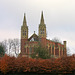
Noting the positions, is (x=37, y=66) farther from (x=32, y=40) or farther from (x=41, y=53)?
(x=32, y=40)

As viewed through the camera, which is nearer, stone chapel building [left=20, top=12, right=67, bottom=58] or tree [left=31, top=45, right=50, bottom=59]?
tree [left=31, top=45, right=50, bottom=59]

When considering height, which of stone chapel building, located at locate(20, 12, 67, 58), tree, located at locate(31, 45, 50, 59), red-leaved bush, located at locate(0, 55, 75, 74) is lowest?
red-leaved bush, located at locate(0, 55, 75, 74)

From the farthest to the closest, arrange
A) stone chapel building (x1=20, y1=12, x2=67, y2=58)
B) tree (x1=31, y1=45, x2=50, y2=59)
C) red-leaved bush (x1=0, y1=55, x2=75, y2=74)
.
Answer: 1. stone chapel building (x1=20, y1=12, x2=67, y2=58)
2. tree (x1=31, y1=45, x2=50, y2=59)
3. red-leaved bush (x1=0, y1=55, x2=75, y2=74)

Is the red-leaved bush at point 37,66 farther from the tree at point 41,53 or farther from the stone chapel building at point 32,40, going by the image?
the stone chapel building at point 32,40

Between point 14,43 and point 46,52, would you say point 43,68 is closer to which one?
point 46,52

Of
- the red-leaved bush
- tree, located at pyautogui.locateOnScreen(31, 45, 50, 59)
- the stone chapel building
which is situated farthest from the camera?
the stone chapel building

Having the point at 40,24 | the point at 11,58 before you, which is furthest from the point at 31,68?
the point at 40,24

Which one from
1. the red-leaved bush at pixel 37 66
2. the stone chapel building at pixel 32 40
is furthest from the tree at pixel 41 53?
the stone chapel building at pixel 32 40

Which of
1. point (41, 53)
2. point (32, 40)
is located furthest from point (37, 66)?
point (32, 40)

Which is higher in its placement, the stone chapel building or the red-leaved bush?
the stone chapel building

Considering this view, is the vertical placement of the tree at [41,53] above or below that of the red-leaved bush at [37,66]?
above

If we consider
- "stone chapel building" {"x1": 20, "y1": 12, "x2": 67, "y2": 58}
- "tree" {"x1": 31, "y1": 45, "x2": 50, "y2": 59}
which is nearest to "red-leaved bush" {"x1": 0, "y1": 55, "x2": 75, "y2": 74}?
"tree" {"x1": 31, "y1": 45, "x2": 50, "y2": 59}

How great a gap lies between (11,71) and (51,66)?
4498 mm

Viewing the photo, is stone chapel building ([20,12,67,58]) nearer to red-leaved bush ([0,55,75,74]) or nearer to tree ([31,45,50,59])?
tree ([31,45,50,59])
